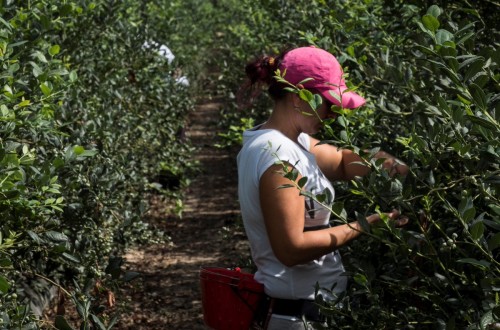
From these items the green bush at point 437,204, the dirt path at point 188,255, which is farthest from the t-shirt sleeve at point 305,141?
the dirt path at point 188,255

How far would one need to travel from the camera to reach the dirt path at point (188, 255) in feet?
23.2

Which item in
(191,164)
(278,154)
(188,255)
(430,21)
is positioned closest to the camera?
(430,21)

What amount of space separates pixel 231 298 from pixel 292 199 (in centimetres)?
52

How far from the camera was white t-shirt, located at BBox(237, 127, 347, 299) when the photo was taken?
124 inches

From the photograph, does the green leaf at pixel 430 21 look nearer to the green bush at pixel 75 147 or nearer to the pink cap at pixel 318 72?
the pink cap at pixel 318 72

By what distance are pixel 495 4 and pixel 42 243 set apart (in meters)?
2.08

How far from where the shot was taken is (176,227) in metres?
9.73

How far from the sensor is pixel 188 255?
8.76 meters

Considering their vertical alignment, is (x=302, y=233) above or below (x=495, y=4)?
below

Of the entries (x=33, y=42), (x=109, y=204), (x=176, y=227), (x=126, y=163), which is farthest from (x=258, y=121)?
(x=33, y=42)

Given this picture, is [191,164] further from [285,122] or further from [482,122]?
[482,122]

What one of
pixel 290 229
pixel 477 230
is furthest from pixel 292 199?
pixel 477 230

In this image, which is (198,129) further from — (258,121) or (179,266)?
(179,266)

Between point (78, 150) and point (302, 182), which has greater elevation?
point (302, 182)
